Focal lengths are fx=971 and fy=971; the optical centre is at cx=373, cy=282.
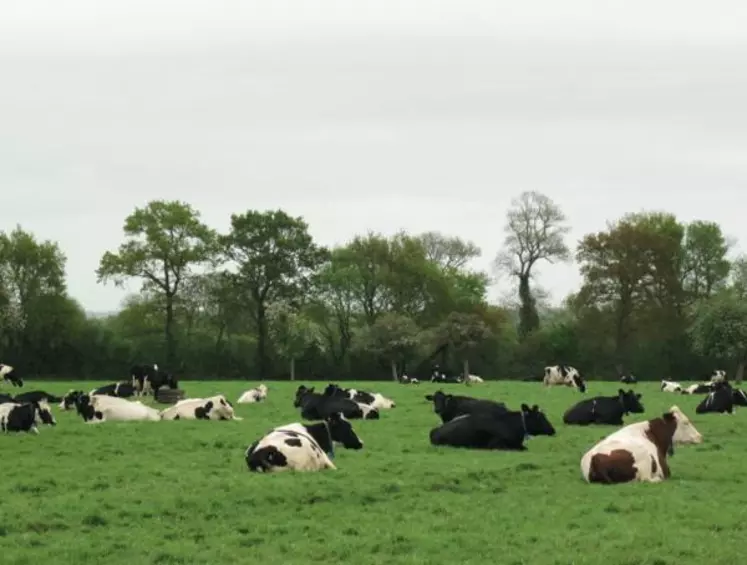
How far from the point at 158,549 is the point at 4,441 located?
34.6 feet

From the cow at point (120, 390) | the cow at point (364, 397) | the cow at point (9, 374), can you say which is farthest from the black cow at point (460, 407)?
the cow at point (9, 374)

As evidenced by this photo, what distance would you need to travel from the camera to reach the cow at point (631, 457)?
1352cm

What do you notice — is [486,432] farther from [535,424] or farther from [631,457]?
[631,457]

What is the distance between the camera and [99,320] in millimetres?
71875

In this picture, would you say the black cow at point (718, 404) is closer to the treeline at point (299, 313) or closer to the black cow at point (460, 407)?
the black cow at point (460, 407)

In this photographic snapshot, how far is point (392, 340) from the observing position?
6712 cm

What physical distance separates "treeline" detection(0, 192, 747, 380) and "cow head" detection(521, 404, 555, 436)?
4649 centimetres

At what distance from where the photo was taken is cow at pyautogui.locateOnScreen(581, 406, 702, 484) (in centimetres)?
1352

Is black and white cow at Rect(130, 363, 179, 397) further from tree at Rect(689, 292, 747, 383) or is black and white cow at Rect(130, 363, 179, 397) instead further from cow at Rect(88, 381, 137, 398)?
tree at Rect(689, 292, 747, 383)

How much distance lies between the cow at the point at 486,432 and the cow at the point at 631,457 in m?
3.63

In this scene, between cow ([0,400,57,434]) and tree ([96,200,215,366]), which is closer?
cow ([0,400,57,434])

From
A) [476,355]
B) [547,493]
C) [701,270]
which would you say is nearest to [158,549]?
[547,493]

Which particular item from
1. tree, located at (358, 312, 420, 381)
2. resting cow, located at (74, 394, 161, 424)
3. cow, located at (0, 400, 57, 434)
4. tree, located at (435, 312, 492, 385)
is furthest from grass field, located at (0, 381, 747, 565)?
tree, located at (435, 312, 492, 385)

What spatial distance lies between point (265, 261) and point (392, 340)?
10.6 metres
